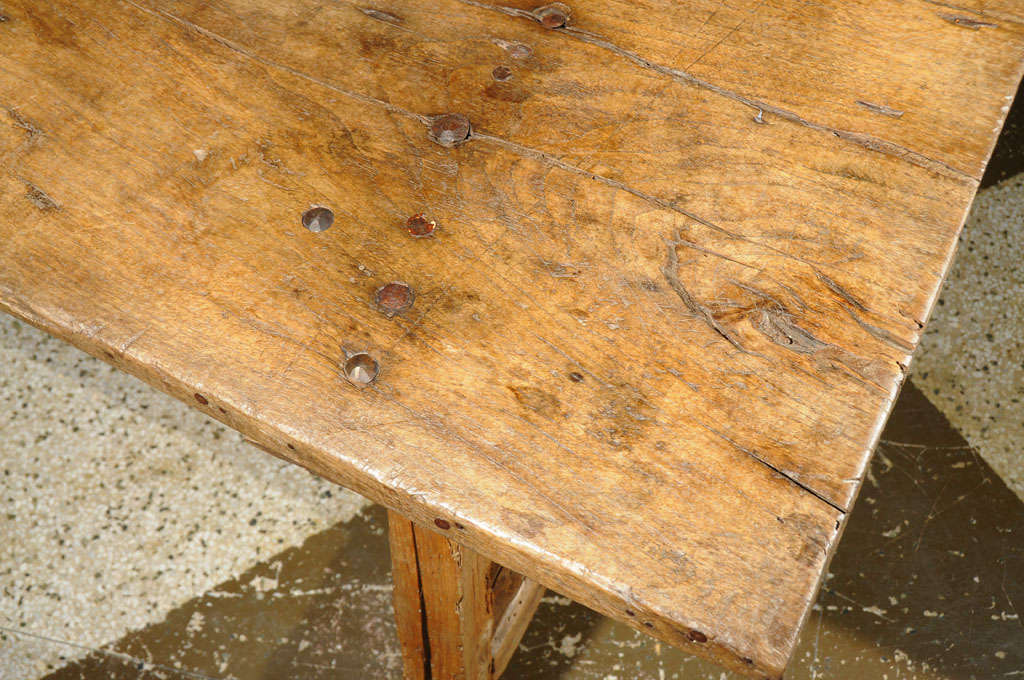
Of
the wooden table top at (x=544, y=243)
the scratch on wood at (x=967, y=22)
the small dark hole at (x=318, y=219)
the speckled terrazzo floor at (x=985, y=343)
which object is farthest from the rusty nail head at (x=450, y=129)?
the speckled terrazzo floor at (x=985, y=343)

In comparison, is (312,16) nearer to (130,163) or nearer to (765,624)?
(130,163)

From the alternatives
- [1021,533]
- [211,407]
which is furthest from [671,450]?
[1021,533]

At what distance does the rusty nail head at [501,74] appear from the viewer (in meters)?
0.90

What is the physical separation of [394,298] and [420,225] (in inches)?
2.9

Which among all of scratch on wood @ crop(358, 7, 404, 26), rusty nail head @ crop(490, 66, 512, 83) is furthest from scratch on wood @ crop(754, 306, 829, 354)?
scratch on wood @ crop(358, 7, 404, 26)

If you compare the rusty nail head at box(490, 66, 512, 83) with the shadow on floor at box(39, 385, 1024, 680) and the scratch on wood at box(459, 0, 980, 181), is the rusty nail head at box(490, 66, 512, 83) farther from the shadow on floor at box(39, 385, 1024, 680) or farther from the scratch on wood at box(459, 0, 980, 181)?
the shadow on floor at box(39, 385, 1024, 680)

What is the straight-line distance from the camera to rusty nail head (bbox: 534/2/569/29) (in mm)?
944

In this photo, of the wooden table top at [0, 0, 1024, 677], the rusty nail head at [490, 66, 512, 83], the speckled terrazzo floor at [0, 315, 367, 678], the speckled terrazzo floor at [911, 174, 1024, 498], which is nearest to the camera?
the wooden table top at [0, 0, 1024, 677]

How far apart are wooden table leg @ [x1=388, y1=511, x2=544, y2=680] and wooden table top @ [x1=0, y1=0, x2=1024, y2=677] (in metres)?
0.26

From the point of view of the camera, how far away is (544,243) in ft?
→ 2.55

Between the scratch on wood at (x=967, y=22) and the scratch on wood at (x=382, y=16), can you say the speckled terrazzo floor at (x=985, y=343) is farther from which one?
the scratch on wood at (x=382, y=16)

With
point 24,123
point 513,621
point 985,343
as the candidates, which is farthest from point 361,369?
point 985,343

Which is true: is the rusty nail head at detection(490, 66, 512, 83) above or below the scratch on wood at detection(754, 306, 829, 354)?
above

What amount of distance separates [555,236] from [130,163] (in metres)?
0.37
